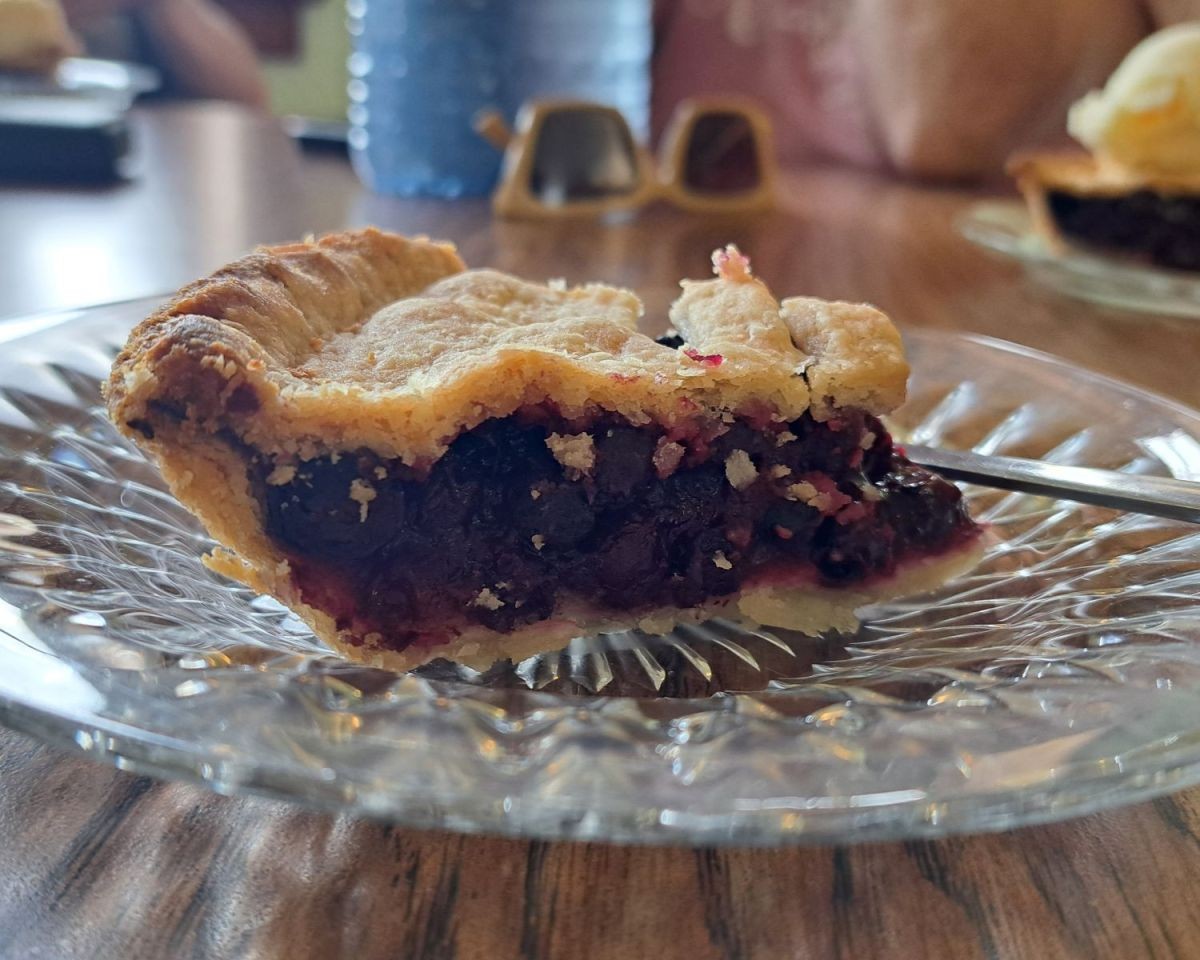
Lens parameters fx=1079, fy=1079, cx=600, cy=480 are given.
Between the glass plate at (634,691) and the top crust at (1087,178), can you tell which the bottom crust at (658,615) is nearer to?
the glass plate at (634,691)

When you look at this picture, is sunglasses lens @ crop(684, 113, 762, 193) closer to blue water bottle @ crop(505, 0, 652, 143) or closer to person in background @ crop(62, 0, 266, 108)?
blue water bottle @ crop(505, 0, 652, 143)

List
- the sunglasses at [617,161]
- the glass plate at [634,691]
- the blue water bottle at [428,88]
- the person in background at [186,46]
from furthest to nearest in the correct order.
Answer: the person in background at [186,46], the blue water bottle at [428,88], the sunglasses at [617,161], the glass plate at [634,691]

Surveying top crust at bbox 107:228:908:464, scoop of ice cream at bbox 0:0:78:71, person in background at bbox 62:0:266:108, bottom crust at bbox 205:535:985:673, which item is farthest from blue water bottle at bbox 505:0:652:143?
person in background at bbox 62:0:266:108

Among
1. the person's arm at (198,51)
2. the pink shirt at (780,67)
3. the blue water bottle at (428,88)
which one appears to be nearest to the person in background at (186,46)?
the person's arm at (198,51)

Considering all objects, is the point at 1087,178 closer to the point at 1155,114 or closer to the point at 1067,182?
the point at 1067,182

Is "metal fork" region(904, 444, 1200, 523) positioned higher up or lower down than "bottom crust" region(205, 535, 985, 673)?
higher up
